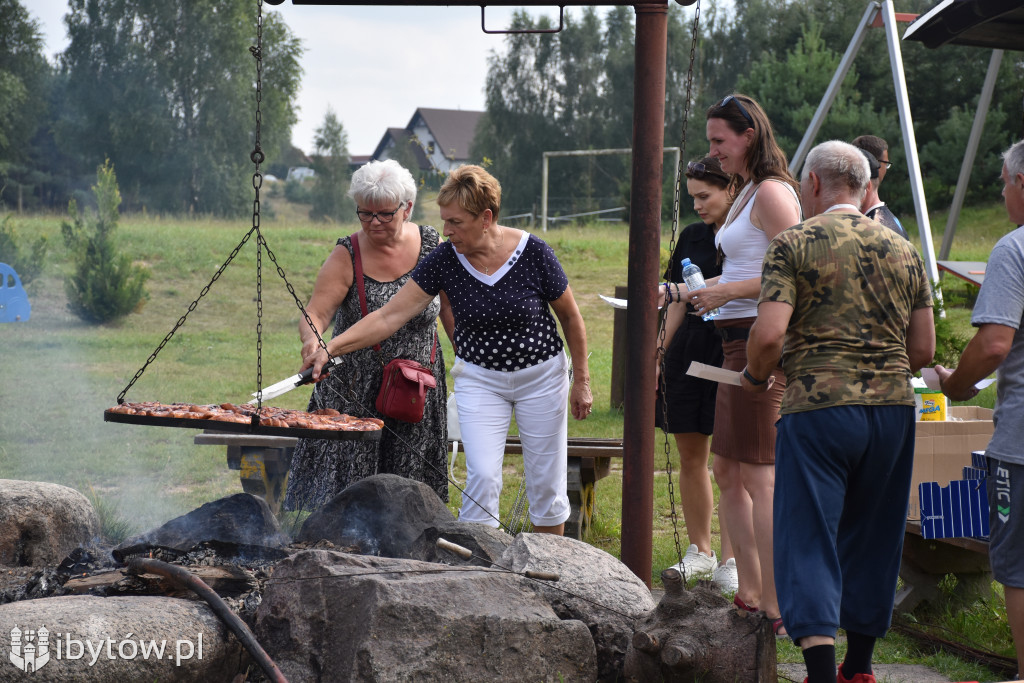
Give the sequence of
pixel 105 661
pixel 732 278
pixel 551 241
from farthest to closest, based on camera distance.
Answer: pixel 551 241
pixel 732 278
pixel 105 661

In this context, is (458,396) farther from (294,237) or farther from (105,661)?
(294,237)

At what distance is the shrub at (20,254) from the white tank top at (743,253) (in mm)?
13470

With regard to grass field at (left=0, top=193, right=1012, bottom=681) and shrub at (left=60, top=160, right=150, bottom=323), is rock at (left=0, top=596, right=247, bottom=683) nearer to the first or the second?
grass field at (left=0, top=193, right=1012, bottom=681)

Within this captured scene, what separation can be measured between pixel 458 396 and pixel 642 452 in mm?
802

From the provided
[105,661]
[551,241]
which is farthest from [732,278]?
[551,241]

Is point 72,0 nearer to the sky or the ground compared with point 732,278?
nearer to the sky

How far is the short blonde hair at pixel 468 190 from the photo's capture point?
3.98 m

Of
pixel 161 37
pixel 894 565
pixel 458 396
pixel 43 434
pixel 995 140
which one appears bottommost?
pixel 43 434

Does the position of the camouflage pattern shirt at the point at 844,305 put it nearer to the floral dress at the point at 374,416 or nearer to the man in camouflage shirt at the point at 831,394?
the man in camouflage shirt at the point at 831,394

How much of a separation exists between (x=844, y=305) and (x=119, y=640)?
2.46 meters

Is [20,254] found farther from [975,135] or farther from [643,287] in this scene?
[643,287]

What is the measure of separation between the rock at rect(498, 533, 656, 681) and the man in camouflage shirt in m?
0.65

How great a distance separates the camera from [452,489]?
663 centimetres

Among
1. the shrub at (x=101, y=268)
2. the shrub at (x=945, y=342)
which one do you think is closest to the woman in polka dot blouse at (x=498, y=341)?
the shrub at (x=945, y=342)
